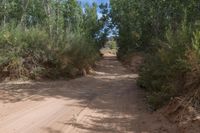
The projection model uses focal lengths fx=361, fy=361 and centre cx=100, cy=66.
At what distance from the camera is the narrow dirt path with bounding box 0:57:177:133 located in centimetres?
797

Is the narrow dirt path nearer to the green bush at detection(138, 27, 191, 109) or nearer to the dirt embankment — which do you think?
Result: the dirt embankment

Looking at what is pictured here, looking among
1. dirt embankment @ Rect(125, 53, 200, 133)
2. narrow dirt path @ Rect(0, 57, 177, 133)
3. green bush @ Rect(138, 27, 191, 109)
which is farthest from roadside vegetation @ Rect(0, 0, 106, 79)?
dirt embankment @ Rect(125, 53, 200, 133)

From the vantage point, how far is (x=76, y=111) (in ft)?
32.2

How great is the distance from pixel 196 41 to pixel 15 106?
5.52m

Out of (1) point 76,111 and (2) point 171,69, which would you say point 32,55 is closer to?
(1) point 76,111

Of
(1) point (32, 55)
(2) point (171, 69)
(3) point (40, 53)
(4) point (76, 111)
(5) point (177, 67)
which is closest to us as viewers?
(5) point (177, 67)

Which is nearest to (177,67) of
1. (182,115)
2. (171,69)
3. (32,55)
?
(171,69)

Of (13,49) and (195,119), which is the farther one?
(13,49)

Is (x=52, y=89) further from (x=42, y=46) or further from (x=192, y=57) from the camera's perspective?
(x=192, y=57)

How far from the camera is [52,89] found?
14.5 meters

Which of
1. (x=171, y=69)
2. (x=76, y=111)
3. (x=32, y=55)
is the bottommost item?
(x=76, y=111)

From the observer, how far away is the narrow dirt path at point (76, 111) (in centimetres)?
797

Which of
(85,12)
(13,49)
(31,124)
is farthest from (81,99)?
(85,12)

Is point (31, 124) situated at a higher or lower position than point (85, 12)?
lower
